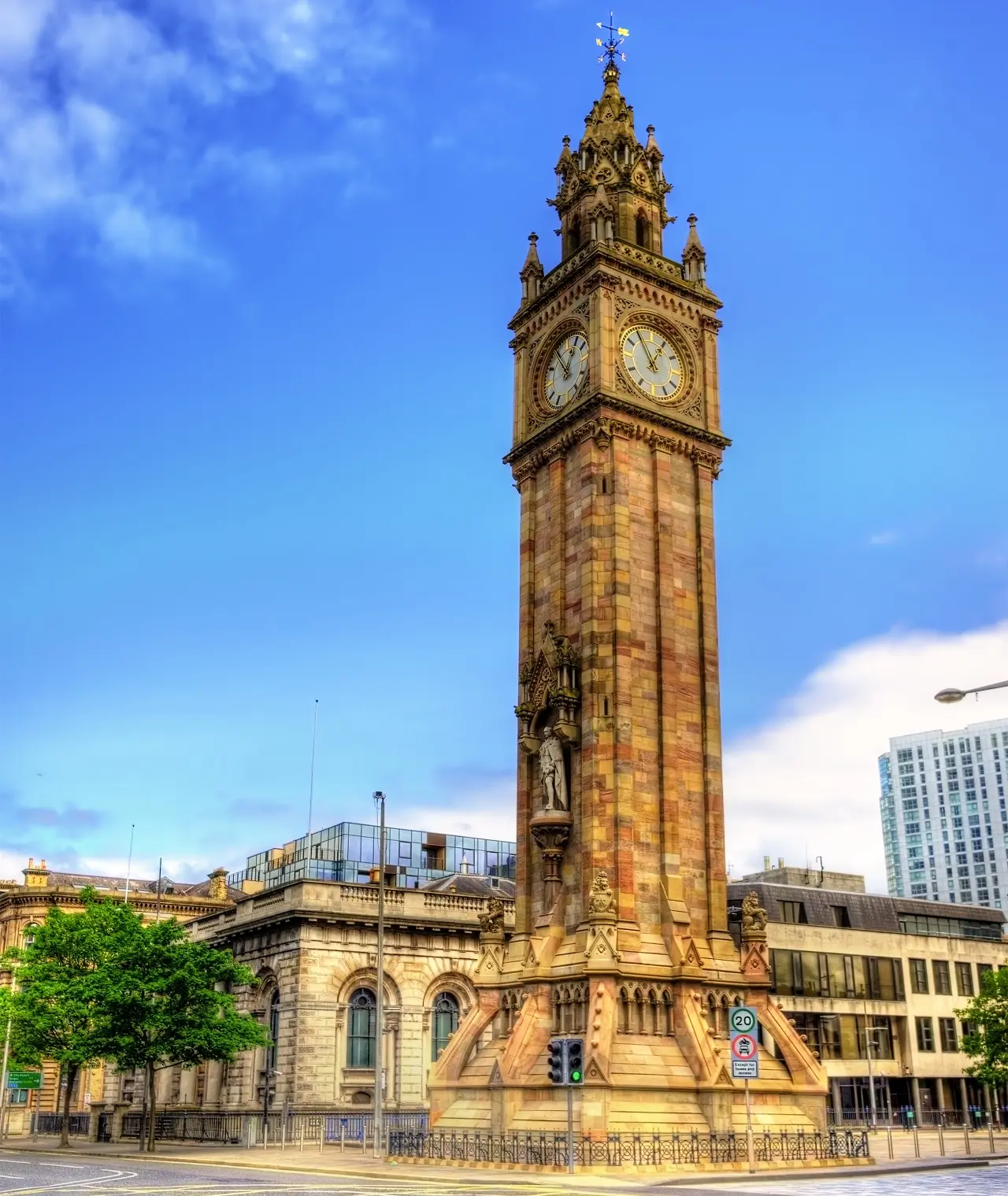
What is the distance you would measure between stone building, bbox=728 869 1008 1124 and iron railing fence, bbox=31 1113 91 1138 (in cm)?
4042

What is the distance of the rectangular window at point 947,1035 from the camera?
88.5 m

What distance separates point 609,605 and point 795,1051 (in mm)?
17628

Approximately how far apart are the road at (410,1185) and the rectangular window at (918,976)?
A: 156 ft

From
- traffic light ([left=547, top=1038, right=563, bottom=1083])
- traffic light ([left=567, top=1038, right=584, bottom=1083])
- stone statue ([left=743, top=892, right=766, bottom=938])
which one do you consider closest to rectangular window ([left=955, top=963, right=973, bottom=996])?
stone statue ([left=743, top=892, right=766, bottom=938])

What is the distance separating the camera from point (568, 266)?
58312 mm

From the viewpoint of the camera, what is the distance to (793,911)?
85.3 metres

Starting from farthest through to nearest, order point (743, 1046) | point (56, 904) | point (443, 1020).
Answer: point (56, 904) → point (443, 1020) → point (743, 1046)

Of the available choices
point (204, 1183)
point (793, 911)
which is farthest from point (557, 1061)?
point (793, 911)

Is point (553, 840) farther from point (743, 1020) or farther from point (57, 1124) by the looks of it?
point (57, 1124)

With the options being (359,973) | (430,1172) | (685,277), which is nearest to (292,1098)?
(359,973)

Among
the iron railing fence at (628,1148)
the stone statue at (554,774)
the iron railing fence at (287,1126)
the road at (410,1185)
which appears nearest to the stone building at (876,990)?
the iron railing fence at (287,1126)

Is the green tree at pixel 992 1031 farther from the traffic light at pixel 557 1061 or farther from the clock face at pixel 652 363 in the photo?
the traffic light at pixel 557 1061

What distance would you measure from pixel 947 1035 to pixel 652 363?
5602cm

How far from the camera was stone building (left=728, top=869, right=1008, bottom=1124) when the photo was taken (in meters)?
82.4
